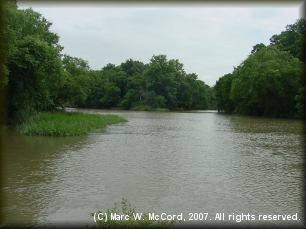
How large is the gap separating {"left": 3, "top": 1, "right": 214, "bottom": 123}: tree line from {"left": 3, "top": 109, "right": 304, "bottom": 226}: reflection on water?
648 centimetres

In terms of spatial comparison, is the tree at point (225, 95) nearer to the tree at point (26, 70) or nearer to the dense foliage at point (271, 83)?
the dense foliage at point (271, 83)

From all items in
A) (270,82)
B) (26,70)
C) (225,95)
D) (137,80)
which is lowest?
(26,70)

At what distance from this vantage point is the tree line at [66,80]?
78.4 feet

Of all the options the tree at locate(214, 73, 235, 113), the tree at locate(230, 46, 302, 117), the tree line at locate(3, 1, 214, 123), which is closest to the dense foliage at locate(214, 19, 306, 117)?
the tree at locate(230, 46, 302, 117)

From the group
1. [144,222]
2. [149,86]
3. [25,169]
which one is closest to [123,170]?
[25,169]

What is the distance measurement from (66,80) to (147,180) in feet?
103

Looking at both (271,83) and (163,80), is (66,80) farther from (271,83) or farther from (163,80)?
(163,80)

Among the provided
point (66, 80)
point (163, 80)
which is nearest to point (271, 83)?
point (66, 80)

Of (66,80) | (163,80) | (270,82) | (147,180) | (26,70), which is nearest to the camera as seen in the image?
(147,180)

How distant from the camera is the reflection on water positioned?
873 cm

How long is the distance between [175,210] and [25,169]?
23.4ft

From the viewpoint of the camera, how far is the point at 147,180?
466 inches

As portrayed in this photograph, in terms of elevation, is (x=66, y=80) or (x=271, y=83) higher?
(x=271, y=83)

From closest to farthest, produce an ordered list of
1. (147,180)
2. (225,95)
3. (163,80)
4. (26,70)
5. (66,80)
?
1. (147,180)
2. (26,70)
3. (66,80)
4. (225,95)
5. (163,80)
